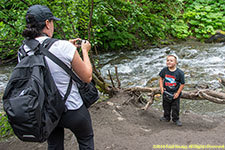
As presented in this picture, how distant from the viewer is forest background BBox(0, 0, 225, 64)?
4.10 m

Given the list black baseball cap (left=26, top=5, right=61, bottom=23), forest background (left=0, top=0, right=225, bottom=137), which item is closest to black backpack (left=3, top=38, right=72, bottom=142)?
black baseball cap (left=26, top=5, right=61, bottom=23)

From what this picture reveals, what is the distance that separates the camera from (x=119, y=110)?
4.80 m

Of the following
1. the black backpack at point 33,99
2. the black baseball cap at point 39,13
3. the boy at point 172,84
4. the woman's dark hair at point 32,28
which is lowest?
the boy at point 172,84

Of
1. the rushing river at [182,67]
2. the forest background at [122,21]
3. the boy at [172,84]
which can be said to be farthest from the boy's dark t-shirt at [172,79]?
the rushing river at [182,67]

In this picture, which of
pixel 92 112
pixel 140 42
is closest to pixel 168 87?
pixel 92 112

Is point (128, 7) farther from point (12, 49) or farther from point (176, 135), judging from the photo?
point (176, 135)

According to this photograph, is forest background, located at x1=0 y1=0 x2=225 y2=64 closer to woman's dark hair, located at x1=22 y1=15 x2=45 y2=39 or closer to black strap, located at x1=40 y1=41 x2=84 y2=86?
woman's dark hair, located at x1=22 y1=15 x2=45 y2=39

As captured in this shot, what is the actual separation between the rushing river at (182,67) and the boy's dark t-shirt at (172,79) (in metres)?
2.02

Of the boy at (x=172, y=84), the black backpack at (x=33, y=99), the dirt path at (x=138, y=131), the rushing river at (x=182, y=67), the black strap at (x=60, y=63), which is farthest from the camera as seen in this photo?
the rushing river at (x=182, y=67)

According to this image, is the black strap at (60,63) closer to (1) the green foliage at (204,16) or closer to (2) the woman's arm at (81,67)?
(2) the woman's arm at (81,67)

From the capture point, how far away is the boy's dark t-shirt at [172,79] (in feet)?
13.2

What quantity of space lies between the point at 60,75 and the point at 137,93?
3905 millimetres

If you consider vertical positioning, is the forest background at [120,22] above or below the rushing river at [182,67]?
above

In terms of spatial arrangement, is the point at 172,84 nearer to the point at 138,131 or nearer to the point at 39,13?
the point at 138,131
